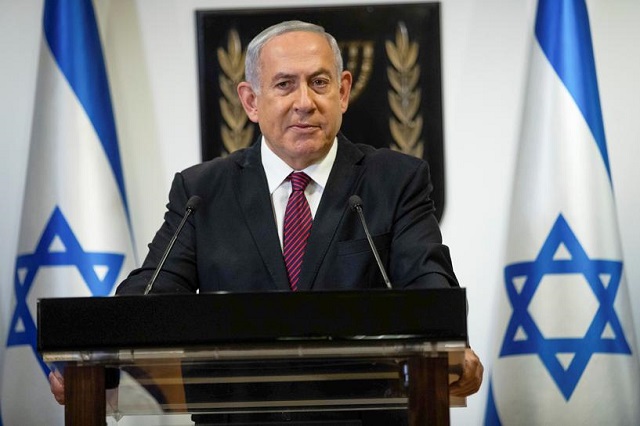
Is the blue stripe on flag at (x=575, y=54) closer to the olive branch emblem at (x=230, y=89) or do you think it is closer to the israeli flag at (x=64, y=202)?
the olive branch emblem at (x=230, y=89)

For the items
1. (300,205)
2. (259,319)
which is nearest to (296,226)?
(300,205)

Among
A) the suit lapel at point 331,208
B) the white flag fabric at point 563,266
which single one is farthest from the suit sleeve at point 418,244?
the white flag fabric at point 563,266

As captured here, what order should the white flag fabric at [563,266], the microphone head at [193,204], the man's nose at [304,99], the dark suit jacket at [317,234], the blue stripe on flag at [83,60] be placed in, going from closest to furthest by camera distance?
the microphone head at [193,204] → the dark suit jacket at [317,234] → the man's nose at [304,99] → the white flag fabric at [563,266] → the blue stripe on flag at [83,60]

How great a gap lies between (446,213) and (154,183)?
132cm

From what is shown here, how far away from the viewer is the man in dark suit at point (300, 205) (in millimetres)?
2877

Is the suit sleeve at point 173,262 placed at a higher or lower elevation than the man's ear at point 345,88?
lower

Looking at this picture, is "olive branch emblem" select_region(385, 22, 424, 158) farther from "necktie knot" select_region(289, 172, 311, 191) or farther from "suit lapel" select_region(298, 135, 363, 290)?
"necktie knot" select_region(289, 172, 311, 191)

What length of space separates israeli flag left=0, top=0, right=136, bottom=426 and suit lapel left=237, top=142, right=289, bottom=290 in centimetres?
142

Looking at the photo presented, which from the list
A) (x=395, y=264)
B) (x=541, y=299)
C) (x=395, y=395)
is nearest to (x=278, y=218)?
(x=395, y=264)

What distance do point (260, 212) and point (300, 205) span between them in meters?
0.12

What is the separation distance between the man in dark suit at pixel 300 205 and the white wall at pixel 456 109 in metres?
1.58

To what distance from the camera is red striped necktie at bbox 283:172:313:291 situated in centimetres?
293

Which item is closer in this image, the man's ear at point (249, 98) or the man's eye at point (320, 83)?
the man's eye at point (320, 83)

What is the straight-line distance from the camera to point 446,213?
4750mm
